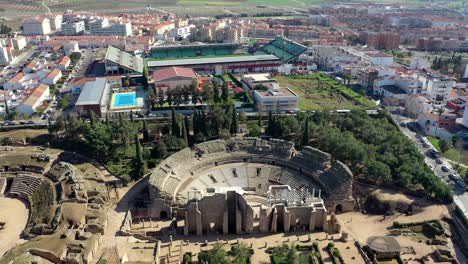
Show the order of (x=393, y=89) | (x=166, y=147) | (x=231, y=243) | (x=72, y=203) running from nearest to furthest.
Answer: (x=231, y=243)
(x=72, y=203)
(x=166, y=147)
(x=393, y=89)

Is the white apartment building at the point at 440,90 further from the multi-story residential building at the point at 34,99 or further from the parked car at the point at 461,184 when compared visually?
the multi-story residential building at the point at 34,99

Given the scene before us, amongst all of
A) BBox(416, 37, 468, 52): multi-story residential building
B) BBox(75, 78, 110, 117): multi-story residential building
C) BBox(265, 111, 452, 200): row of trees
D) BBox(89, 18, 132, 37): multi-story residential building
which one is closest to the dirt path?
BBox(75, 78, 110, 117): multi-story residential building

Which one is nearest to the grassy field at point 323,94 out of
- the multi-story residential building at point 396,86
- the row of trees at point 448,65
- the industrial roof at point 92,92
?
the multi-story residential building at point 396,86

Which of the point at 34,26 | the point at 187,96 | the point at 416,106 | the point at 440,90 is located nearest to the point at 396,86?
the point at 440,90

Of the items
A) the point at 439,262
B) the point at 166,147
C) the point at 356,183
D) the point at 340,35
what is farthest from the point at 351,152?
the point at 340,35

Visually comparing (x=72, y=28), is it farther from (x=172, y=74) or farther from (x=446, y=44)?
(x=446, y=44)

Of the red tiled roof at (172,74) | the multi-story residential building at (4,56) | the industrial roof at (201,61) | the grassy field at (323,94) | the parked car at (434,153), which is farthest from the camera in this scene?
the multi-story residential building at (4,56)

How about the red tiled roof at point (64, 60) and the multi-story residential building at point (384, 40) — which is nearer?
the red tiled roof at point (64, 60)

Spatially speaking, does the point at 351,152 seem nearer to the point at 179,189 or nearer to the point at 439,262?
the point at 439,262
